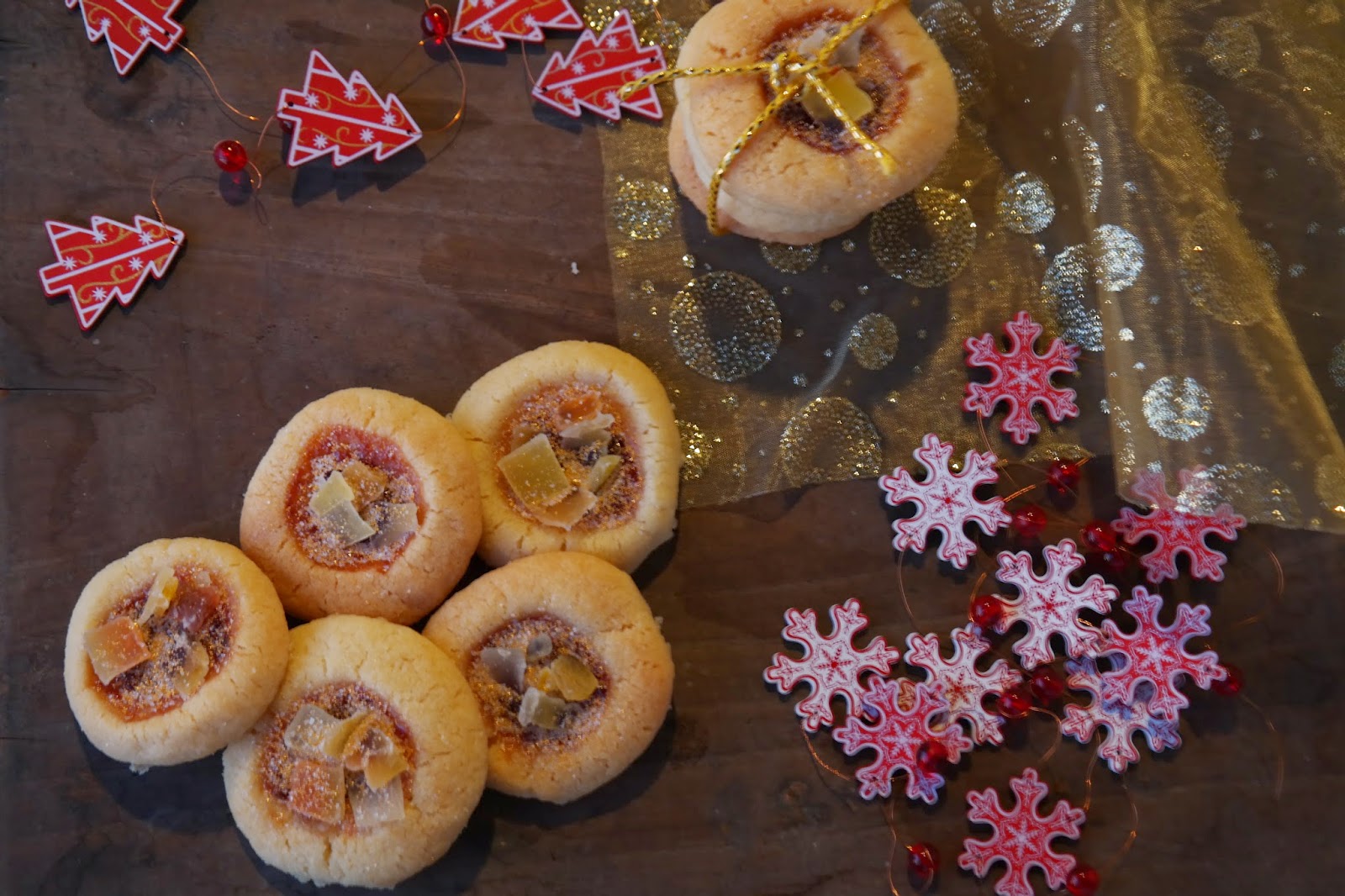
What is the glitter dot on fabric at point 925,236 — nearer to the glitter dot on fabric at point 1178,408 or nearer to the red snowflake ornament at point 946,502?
the red snowflake ornament at point 946,502

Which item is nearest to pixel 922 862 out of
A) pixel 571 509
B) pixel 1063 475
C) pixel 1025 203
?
pixel 1063 475

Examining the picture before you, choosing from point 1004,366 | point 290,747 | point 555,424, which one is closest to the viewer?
point 290,747

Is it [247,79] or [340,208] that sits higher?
[247,79]

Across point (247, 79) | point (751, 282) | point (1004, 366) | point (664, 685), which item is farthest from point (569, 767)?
point (247, 79)

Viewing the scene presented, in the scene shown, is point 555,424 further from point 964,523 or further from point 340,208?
point 964,523

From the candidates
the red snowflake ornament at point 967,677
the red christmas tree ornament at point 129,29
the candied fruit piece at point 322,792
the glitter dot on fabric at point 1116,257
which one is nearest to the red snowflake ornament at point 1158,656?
the red snowflake ornament at point 967,677

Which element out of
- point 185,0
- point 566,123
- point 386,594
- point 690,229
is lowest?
point 386,594

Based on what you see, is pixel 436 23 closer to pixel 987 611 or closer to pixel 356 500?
pixel 356 500
